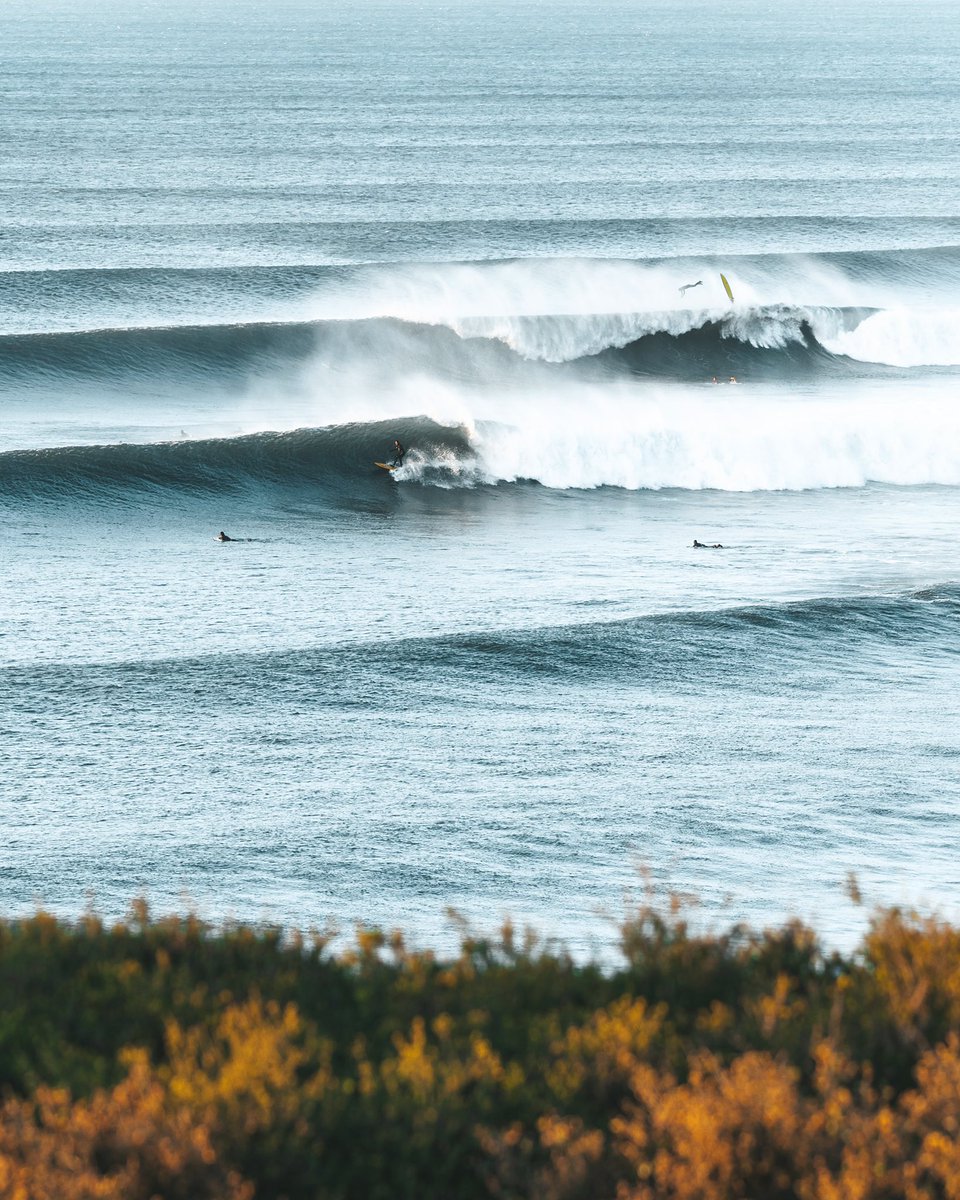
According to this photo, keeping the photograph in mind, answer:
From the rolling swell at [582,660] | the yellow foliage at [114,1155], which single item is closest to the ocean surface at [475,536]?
the rolling swell at [582,660]

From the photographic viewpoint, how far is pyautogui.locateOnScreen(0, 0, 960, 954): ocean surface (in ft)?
41.1

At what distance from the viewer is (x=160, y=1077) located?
4879 mm

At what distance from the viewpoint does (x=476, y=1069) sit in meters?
5.00

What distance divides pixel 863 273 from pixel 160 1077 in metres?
43.0

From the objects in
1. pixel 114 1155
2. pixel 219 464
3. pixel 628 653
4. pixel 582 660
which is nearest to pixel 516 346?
pixel 219 464

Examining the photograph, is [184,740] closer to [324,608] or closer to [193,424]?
[324,608]

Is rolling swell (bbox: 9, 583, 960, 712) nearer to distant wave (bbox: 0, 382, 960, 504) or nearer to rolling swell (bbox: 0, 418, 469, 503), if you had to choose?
distant wave (bbox: 0, 382, 960, 504)

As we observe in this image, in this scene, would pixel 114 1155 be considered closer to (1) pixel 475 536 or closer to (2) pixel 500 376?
(1) pixel 475 536

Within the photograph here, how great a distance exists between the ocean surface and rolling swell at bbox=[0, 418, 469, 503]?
9cm

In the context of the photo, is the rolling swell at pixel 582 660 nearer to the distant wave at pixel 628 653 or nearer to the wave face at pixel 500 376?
the distant wave at pixel 628 653

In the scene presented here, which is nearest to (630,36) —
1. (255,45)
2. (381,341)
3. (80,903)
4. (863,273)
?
(255,45)

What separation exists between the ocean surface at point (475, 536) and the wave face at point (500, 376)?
0.40 ft

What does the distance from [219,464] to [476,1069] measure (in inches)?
902

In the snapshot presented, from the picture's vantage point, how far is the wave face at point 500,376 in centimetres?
2861
